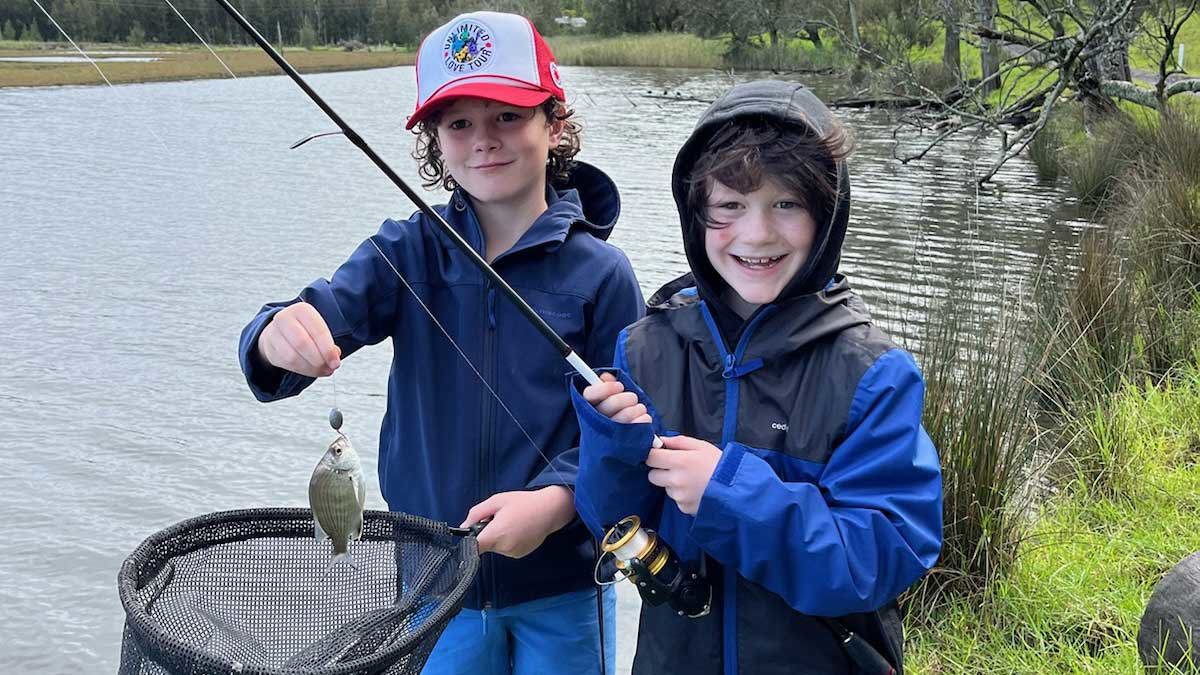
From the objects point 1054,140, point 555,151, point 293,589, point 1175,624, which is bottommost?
point 1175,624

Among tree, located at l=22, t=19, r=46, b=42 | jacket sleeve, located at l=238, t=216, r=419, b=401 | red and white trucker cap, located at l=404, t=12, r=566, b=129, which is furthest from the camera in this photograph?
tree, located at l=22, t=19, r=46, b=42

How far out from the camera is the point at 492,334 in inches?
81.7

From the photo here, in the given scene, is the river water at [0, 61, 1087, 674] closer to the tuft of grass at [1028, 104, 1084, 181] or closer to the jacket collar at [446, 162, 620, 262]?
the tuft of grass at [1028, 104, 1084, 181]

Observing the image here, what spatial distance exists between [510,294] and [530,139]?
0.43m

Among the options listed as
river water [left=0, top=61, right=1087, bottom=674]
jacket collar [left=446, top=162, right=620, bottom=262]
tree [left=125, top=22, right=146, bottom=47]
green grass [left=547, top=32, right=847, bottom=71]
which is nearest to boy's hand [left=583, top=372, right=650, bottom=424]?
jacket collar [left=446, top=162, right=620, bottom=262]

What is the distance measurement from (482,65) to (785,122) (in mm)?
623

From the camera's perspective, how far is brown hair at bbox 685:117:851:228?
172 centimetres

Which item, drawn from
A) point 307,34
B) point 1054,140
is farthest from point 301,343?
point 1054,140

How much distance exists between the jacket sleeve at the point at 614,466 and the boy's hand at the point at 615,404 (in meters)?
0.01

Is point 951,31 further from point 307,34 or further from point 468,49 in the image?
point 468,49

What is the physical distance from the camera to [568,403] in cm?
208

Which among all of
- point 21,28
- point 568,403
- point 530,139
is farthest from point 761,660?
point 21,28

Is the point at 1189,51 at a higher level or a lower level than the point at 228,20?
lower

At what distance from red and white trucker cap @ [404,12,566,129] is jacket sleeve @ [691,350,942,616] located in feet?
2.84
